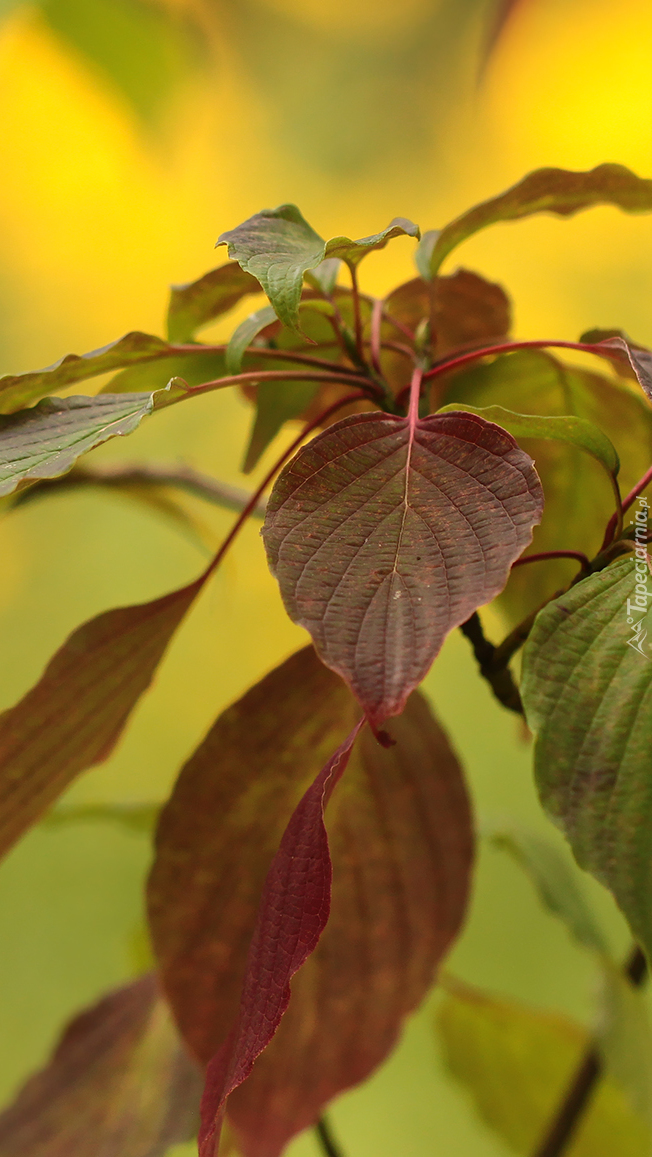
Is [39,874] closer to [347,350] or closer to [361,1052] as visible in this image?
[361,1052]

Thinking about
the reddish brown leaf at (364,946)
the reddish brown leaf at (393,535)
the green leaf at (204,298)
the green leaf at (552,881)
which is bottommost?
the green leaf at (552,881)

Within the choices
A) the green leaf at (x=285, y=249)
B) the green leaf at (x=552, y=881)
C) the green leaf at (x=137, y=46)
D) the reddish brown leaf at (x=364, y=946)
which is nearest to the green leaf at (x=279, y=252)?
the green leaf at (x=285, y=249)

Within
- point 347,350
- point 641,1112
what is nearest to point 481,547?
point 347,350

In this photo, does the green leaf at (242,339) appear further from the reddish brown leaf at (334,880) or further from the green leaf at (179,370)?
the reddish brown leaf at (334,880)

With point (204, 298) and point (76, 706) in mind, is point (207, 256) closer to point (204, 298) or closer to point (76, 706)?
point (204, 298)

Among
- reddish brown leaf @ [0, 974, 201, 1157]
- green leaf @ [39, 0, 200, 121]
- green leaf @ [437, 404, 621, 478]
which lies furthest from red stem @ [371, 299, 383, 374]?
green leaf @ [39, 0, 200, 121]

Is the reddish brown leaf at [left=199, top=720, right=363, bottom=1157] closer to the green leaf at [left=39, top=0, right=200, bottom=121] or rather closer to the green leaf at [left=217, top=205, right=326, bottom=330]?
the green leaf at [left=217, top=205, right=326, bottom=330]

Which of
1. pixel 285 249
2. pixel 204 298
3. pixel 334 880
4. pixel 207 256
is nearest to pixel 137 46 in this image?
pixel 207 256
